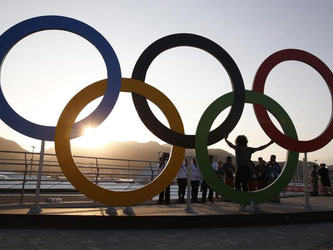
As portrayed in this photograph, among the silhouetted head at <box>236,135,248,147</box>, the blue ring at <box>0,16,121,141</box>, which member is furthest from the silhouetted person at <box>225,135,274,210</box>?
the blue ring at <box>0,16,121,141</box>

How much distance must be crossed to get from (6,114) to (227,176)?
707cm

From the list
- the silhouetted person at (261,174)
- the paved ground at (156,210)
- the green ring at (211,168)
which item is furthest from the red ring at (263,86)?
the silhouetted person at (261,174)

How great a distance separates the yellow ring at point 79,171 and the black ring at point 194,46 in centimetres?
20

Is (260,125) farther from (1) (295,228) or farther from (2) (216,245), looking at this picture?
(2) (216,245)

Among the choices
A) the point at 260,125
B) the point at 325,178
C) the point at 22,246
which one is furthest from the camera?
the point at 325,178

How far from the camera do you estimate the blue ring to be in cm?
569

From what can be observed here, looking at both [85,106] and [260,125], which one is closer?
[85,106]

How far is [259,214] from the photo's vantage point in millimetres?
6164

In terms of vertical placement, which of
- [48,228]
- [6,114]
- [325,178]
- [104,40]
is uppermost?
[104,40]

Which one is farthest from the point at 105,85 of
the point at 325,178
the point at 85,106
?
the point at 325,178

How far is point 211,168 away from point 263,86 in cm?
268

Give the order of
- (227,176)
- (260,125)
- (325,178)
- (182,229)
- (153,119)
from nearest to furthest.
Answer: (182,229), (153,119), (260,125), (227,176), (325,178)

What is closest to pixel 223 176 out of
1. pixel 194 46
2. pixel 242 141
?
pixel 242 141

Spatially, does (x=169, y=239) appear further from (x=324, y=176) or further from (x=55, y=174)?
(x=324, y=176)
